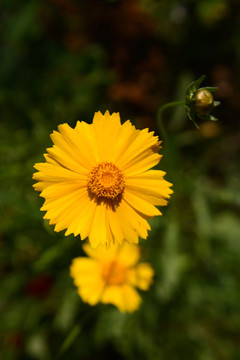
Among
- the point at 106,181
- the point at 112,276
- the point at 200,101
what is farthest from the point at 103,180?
the point at 112,276

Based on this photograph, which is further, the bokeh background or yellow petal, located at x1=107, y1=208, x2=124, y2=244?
the bokeh background

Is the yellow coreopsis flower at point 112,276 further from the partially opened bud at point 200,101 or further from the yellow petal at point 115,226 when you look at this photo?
the partially opened bud at point 200,101

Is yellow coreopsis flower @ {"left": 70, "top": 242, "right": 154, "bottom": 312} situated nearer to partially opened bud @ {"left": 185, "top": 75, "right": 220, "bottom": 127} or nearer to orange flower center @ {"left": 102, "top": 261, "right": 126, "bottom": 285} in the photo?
orange flower center @ {"left": 102, "top": 261, "right": 126, "bottom": 285}

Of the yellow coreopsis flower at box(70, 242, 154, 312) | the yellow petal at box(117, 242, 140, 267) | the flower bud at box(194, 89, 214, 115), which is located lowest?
the yellow coreopsis flower at box(70, 242, 154, 312)

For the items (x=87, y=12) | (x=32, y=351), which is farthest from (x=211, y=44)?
(x=32, y=351)

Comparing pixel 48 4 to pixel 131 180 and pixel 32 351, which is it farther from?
pixel 32 351

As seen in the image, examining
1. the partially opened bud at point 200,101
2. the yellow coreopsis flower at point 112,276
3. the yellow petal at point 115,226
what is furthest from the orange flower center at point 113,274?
the partially opened bud at point 200,101

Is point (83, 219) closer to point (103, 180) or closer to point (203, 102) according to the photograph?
point (103, 180)

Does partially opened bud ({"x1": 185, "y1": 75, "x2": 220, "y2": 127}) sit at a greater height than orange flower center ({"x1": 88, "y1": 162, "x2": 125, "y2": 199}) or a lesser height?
greater


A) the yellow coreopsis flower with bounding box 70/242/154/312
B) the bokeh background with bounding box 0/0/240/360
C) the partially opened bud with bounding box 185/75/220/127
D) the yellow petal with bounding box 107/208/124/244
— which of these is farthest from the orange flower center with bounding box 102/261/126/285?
the partially opened bud with bounding box 185/75/220/127
